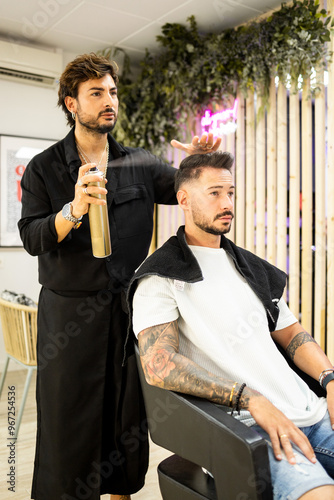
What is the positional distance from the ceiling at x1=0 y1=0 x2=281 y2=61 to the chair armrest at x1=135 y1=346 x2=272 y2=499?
3.26 m

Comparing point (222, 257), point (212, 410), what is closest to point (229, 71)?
point (222, 257)

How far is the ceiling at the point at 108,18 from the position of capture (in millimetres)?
3650

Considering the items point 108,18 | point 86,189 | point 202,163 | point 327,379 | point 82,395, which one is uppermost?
point 108,18

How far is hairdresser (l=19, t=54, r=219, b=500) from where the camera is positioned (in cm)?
173

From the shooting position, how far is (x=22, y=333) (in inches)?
116

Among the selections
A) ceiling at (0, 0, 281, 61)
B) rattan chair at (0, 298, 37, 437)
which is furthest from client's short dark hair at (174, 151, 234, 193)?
ceiling at (0, 0, 281, 61)

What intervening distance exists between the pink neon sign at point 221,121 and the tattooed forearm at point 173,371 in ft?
9.75

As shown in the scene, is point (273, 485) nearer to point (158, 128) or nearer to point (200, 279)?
point (200, 279)

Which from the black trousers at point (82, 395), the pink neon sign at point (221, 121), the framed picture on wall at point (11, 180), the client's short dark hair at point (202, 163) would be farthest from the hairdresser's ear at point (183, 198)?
the framed picture on wall at point (11, 180)

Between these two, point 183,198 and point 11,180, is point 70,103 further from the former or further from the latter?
point 11,180

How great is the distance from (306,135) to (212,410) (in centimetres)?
270

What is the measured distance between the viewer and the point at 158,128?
4566 millimetres

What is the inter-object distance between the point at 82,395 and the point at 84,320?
0.28 metres

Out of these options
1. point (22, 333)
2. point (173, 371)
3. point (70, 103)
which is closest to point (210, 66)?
point (70, 103)
